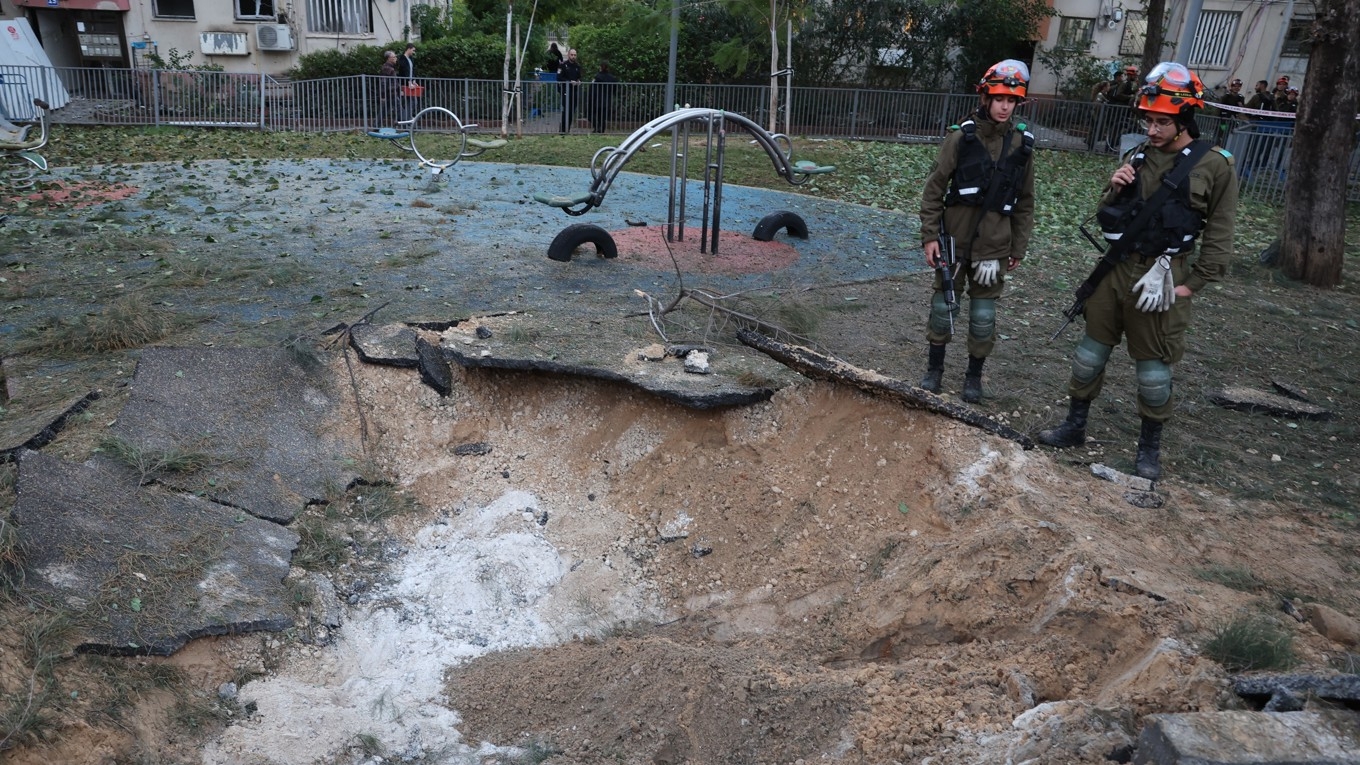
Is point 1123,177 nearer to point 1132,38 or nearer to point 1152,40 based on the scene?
point 1152,40

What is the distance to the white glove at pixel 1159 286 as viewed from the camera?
14.6 ft

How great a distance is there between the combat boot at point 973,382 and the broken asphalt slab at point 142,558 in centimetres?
370

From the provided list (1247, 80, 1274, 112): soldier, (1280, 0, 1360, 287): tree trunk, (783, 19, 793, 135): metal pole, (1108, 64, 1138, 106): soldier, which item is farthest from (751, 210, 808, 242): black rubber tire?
(1247, 80, 1274, 112): soldier

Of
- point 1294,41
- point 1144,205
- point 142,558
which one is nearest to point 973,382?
point 1144,205

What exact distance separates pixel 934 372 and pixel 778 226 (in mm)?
4279

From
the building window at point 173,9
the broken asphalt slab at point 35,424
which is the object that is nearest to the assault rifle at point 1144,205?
the broken asphalt slab at point 35,424

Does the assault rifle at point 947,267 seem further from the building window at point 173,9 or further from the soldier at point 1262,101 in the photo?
the building window at point 173,9

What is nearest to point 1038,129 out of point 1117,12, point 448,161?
point 1117,12

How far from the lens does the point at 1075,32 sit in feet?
73.9

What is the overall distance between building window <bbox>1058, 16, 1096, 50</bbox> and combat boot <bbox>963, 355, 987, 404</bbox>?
1998 cm

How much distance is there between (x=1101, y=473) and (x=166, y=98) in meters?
16.5

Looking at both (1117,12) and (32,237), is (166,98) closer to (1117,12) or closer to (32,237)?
(32,237)

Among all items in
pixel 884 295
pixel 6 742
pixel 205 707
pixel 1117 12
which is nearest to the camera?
pixel 6 742

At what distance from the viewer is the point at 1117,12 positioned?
22078 mm
